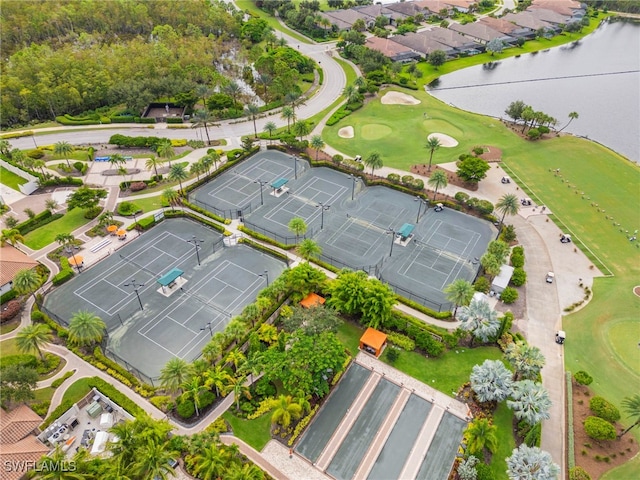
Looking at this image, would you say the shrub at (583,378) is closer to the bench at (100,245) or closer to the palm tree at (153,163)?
the bench at (100,245)

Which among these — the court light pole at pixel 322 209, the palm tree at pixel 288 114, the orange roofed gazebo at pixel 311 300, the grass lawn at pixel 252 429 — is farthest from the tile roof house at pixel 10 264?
the palm tree at pixel 288 114

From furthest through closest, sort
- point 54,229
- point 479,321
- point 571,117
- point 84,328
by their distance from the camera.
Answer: point 571,117
point 54,229
point 479,321
point 84,328

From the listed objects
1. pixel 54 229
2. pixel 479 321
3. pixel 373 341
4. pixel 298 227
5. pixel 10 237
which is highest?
pixel 479 321

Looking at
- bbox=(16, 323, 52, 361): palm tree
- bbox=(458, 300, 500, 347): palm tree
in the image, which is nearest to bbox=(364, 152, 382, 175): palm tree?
bbox=(458, 300, 500, 347): palm tree

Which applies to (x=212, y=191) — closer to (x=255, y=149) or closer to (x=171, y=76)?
(x=255, y=149)

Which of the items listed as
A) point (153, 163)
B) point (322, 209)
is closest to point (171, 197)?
point (153, 163)

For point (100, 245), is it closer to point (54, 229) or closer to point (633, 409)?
point (54, 229)

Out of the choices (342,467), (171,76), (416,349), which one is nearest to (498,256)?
(416,349)
